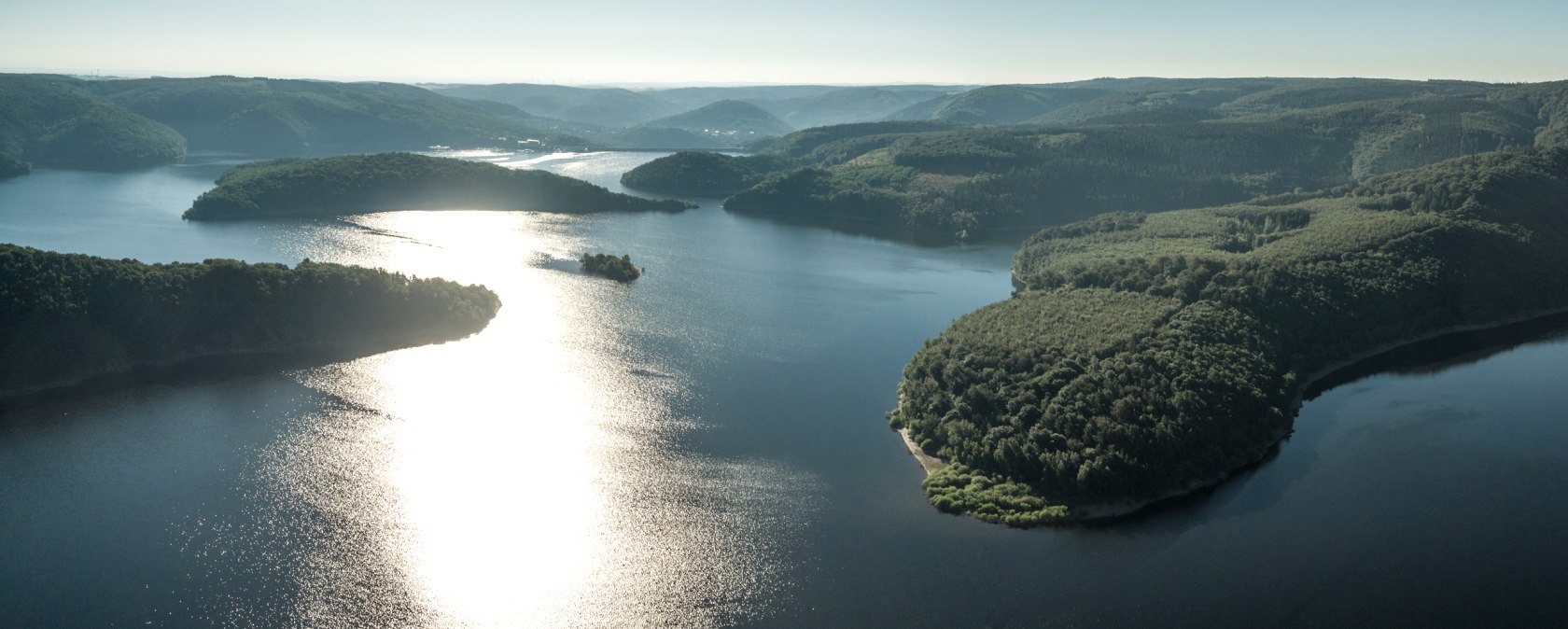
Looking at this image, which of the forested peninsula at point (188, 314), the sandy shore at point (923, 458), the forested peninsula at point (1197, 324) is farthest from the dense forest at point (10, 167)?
the sandy shore at point (923, 458)

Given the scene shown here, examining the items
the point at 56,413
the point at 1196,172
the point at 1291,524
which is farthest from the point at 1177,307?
the point at 1196,172

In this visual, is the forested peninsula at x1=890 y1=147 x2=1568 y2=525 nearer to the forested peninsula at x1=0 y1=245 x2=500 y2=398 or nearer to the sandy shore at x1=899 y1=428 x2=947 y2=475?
the sandy shore at x1=899 y1=428 x2=947 y2=475

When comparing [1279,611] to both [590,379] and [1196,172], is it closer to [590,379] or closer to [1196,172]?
[590,379]

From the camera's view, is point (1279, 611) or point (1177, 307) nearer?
point (1279, 611)

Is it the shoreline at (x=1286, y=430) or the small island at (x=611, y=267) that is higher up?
the small island at (x=611, y=267)

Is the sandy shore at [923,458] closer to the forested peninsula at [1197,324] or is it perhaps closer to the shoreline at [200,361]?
the forested peninsula at [1197,324]

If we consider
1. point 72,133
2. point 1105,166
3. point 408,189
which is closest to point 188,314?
point 408,189

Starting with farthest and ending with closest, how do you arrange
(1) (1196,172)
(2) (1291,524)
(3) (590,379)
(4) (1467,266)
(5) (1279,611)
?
(1) (1196,172), (4) (1467,266), (3) (590,379), (2) (1291,524), (5) (1279,611)
